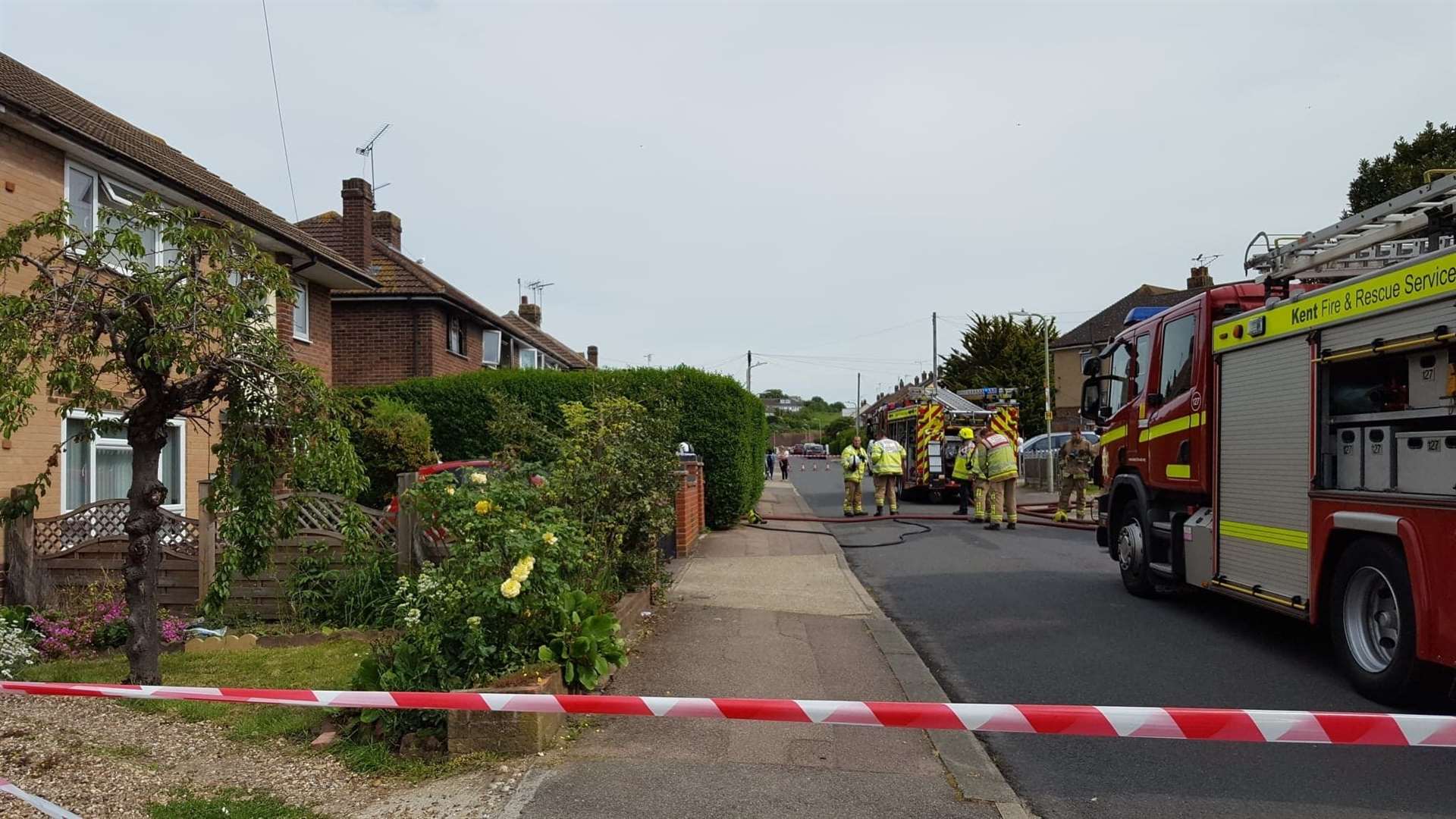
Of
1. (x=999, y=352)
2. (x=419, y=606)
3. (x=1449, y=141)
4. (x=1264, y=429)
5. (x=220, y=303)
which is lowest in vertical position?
(x=419, y=606)

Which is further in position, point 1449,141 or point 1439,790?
point 1449,141

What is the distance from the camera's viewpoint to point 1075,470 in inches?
670

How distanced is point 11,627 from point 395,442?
701 cm

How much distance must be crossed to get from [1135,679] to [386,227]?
23.3 metres

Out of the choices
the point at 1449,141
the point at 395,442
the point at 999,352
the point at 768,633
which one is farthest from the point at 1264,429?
the point at 999,352

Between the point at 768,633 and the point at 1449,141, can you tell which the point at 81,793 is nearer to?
the point at 768,633

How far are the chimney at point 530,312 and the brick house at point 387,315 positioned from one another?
57.3 ft

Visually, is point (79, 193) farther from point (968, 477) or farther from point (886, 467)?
point (968, 477)

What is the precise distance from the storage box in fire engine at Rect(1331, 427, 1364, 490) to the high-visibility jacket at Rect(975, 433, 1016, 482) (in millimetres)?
9700

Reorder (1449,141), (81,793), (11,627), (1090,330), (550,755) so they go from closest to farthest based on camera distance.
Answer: (81,793) → (550,755) → (11,627) → (1449,141) → (1090,330)

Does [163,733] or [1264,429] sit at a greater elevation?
[1264,429]

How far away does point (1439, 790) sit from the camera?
4270 millimetres

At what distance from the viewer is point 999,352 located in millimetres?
49969

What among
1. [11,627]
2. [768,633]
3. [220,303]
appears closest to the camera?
[220,303]
